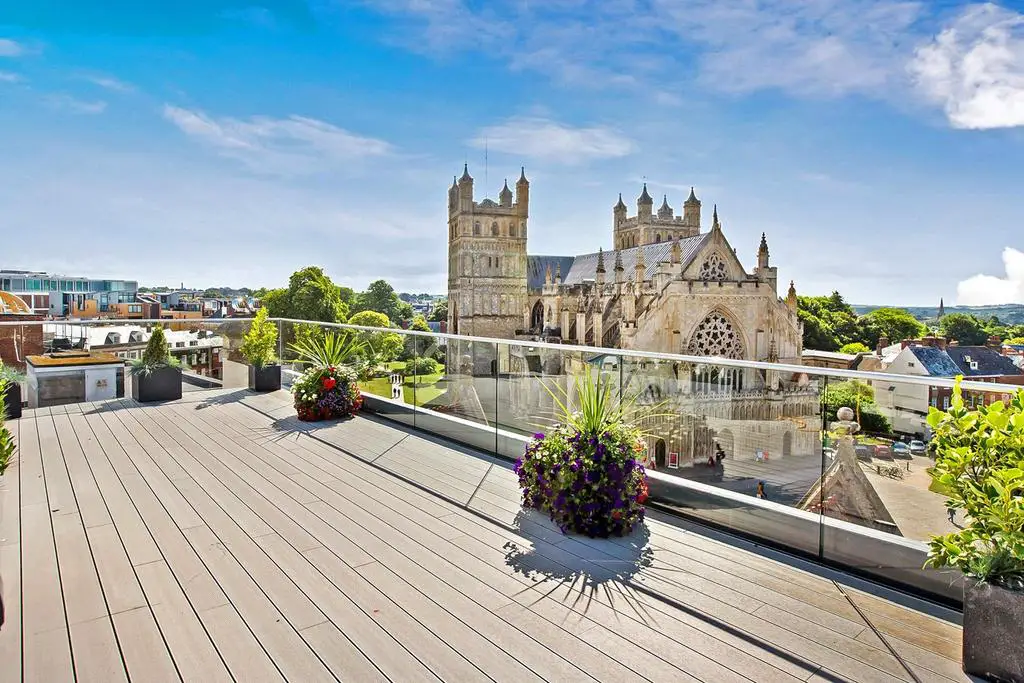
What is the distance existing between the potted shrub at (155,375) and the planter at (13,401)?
117 centimetres

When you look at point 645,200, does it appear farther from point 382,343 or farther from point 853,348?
point 382,343

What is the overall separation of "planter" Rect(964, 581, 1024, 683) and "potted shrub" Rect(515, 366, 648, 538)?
154cm

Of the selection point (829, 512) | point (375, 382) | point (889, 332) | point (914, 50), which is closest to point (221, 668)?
point (829, 512)

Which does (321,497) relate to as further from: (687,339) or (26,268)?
(26,268)

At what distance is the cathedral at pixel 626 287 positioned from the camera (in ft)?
101

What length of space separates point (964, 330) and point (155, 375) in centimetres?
8782

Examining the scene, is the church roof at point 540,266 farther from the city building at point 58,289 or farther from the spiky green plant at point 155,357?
the spiky green plant at point 155,357

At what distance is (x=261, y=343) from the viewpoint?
7.83m

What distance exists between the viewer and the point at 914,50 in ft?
40.8

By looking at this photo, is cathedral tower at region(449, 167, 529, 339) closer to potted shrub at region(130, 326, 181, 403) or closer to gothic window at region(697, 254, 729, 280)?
gothic window at region(697, 254, 729, 280)

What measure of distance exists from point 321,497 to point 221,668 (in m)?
1.81

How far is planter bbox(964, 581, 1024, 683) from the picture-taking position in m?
1.85

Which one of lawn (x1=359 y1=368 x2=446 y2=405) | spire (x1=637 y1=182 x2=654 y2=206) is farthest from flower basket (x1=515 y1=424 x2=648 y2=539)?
spire (x1=637 y1=182 x2=654 y2=206)

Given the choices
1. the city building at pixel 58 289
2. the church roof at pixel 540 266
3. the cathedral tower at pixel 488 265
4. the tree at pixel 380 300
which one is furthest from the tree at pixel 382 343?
the tree at pixel 380 300
